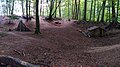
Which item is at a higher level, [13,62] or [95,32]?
[13,62]

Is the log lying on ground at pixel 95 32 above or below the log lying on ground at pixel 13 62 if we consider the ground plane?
below

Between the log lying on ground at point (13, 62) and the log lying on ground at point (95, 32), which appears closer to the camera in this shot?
the log lying on ground at point (13, 62)

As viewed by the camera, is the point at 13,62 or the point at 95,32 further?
the point at 95,32

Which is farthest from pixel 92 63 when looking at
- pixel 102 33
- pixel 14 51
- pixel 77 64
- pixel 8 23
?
pixel 8 23

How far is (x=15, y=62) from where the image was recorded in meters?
8.55

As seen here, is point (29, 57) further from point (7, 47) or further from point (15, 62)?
point (15, 62)

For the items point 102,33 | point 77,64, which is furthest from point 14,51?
point 102,33

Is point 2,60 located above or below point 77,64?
above

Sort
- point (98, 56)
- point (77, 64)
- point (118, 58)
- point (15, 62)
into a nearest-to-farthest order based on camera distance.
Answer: point (15, 62), point (77, 64), point (118, 58), point (98, 56)

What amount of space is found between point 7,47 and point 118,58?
6.43 m

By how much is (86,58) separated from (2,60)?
5627mm

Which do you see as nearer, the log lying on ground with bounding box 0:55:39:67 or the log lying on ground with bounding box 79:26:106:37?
the log lying on ground with bounding box 0:55:39:67

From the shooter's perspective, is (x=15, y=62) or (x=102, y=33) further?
(x=102, y=33)

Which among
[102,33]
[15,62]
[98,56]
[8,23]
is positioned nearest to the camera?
[15,62]
